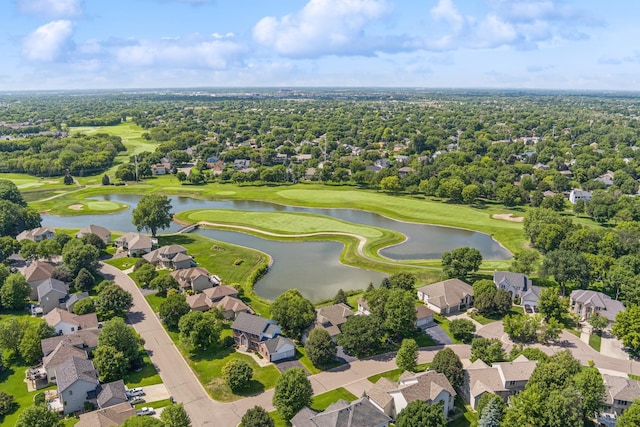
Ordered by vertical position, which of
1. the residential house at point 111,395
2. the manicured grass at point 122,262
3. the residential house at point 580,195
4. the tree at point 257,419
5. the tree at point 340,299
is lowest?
the manicured grass at point 122,262

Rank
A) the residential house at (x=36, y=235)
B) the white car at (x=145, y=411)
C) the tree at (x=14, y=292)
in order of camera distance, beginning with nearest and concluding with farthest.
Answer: the white car at (x=145, y=411) → the tree at (x=14, y=292) → the residential house at (x=36, y=235)

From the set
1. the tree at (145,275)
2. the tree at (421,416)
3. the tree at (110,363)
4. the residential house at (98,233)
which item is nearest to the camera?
the tree at (421,416)

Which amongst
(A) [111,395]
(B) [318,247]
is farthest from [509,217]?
(A) [111,395]

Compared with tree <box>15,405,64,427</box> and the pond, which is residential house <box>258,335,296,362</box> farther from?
tree <box>15,405,64,427</box>

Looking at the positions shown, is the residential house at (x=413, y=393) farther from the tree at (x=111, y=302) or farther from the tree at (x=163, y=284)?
the tree at (x=163, y=284)

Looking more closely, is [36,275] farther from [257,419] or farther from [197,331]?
[257,419]

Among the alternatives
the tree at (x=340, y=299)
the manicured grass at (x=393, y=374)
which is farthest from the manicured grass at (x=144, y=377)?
the tree at (x=340, y=299)
